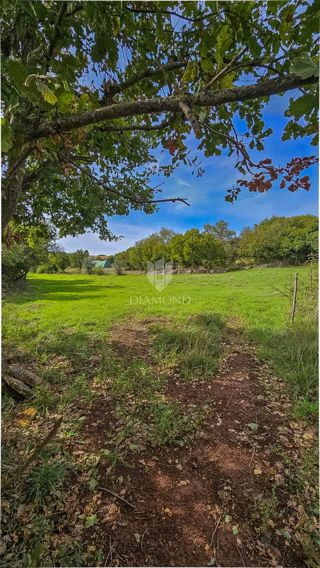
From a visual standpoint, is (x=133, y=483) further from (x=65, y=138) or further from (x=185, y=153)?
(x=185, y=153)

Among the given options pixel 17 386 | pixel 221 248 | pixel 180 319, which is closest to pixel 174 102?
pixel 17 386

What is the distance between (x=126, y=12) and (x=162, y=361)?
4501 mm

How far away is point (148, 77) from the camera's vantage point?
7.55 feet

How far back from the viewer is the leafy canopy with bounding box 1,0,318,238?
1.01m

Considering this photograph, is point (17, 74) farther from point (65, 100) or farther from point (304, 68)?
point (304, 68)

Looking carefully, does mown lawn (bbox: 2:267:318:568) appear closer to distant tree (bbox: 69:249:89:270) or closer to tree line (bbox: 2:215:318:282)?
tree line (bbox: 2:215:318:282)

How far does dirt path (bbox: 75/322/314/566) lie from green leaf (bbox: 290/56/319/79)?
2.80 meters

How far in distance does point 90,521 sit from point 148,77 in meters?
3.88

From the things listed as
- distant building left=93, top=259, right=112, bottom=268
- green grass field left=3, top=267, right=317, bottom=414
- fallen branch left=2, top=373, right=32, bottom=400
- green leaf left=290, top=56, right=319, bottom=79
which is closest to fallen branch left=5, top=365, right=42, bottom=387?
fallen branch left=2, top=373, right=32, bottom=400

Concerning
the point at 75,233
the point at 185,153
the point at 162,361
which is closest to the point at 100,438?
Result: the point at 162,361

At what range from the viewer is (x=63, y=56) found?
1.81 meters

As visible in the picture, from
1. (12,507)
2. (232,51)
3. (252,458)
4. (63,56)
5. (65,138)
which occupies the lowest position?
(252,458)

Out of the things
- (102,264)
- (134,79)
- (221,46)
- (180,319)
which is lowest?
(180,319)

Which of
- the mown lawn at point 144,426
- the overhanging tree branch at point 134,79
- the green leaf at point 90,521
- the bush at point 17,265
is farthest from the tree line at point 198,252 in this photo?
the green leaf at point 90,521
